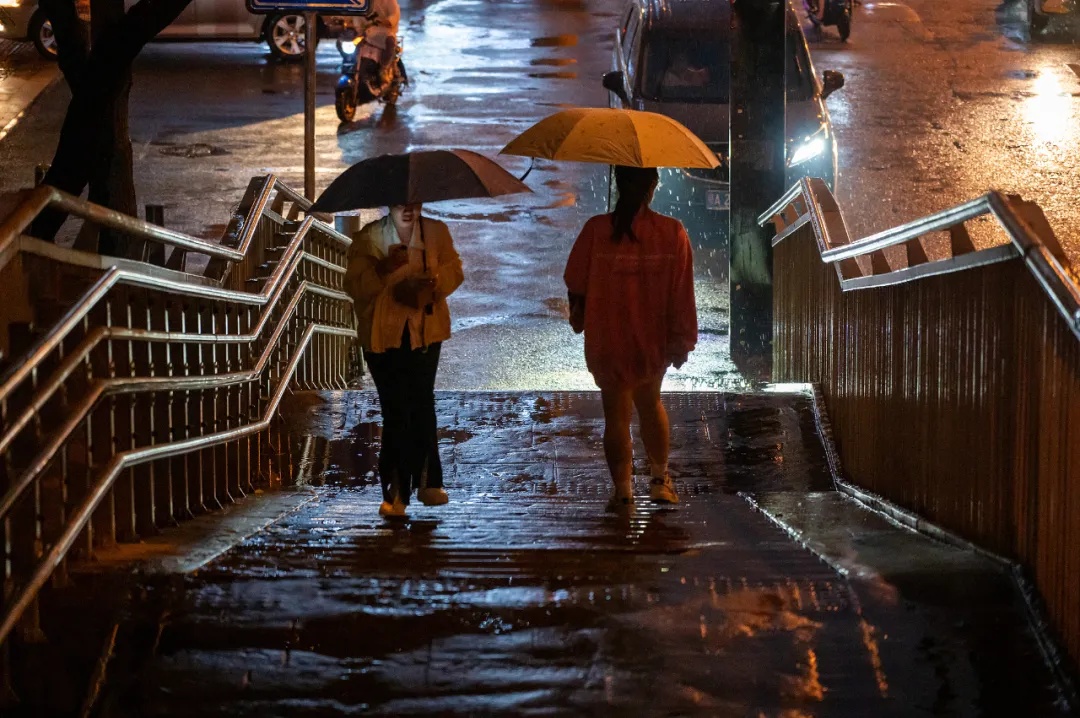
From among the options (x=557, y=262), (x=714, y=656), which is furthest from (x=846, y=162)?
(x=714, y=656)

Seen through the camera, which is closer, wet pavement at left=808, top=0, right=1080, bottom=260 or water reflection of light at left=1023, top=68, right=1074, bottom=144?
wet pavement at left=808, top=0, right=1080, bottom=260

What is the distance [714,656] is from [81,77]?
5902mm

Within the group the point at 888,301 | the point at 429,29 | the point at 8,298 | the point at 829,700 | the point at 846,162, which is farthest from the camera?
the point at 429,29

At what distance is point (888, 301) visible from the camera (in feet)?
22.2

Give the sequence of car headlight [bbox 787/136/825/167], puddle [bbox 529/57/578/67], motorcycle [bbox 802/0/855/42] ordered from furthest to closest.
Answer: motorcycle [bbox 802/0/855/42], puddle [bbox 529/57/578/67], car headlight [bbox 787/136/825/167]

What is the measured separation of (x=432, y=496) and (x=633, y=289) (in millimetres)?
1313

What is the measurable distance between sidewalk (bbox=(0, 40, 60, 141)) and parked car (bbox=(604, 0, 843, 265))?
7.99 m

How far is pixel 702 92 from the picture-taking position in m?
15.2

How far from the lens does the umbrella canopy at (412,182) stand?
238 inches

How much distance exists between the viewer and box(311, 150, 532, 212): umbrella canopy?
6.05 m

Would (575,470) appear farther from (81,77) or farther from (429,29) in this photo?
(429,29)

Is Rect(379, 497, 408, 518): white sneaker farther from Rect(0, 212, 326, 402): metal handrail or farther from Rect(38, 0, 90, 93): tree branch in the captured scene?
Rect(38, 0, 90, 93): tree branch

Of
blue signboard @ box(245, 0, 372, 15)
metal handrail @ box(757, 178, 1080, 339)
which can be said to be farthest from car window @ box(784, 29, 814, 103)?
metal handrail @ box(757, 178, 1080, 339)

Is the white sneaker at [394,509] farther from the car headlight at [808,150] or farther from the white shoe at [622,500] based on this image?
the car headlight at [808,150]
